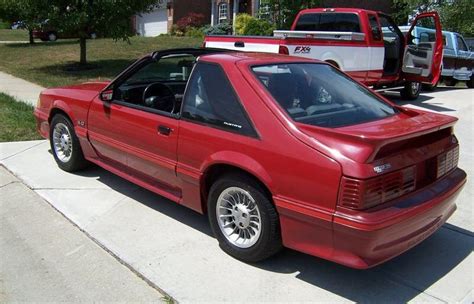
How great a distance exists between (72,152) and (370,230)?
12.6 feet

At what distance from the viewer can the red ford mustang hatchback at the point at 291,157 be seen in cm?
304

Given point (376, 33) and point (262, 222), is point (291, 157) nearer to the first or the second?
point (262, 222)

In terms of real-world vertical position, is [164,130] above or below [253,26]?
below

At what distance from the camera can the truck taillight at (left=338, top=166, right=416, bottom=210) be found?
9.69 ft

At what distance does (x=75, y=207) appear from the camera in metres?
4.80

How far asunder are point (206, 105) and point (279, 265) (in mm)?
→ 1388

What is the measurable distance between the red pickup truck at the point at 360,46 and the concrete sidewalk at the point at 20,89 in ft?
13.6

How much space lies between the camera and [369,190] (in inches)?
117

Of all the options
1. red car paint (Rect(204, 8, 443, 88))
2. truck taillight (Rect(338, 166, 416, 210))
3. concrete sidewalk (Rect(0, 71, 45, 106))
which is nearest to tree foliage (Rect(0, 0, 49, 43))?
concrete sidewalk (Rect(0, 71, 45, 106))

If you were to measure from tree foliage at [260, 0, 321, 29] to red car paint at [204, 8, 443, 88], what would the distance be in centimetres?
611

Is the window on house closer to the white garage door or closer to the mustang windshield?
the white garage door

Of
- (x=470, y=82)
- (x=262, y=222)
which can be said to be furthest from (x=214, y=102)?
(x=470, y=82)

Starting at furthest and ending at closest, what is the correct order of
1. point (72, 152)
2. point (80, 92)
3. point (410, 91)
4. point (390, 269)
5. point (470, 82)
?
point (470, 82) → point (410, 91) → point (72, 152) → point (80, 92) → point (390, 269)

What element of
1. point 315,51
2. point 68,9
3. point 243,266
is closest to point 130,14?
point 68,9
